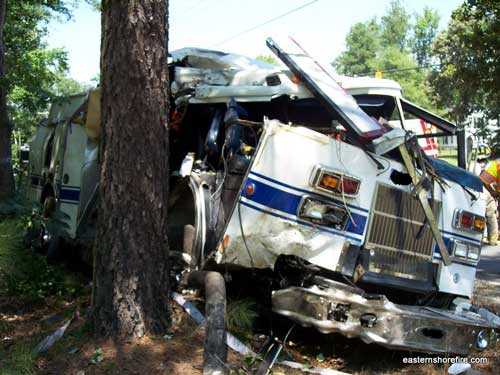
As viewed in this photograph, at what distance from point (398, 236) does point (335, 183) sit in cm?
77

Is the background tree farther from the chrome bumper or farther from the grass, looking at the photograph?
the chrome bumper

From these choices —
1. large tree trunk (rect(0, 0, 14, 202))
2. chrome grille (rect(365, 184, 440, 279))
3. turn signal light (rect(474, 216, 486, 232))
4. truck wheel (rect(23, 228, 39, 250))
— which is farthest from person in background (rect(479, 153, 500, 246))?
large tree trunk (rect(0, 0, 14, 202))

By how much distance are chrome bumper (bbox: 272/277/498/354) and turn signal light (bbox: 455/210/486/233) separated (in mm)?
1031

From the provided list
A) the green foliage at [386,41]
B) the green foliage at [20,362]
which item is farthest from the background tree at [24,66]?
the green foliage at [386,41]

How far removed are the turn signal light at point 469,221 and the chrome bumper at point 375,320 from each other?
3.38 feet

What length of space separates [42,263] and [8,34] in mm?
9505

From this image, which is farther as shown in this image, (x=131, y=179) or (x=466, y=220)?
(x=466, y=220)

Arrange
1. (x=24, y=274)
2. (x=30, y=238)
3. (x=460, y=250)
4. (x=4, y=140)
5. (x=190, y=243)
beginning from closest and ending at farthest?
(x=190, y=243) < (x=460, y=250) < (x=24, y=274) < (x=30, y=238) < (x=4, y=140)

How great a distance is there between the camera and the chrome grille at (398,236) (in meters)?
4.86

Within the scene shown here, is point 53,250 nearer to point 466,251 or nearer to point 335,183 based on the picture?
point 335,183

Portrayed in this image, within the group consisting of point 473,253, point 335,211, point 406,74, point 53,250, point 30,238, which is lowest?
point 53,250

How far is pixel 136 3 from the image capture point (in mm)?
4512

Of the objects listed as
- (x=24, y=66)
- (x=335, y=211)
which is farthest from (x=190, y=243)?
(x=24, y=66)

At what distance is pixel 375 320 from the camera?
4.25 meters
